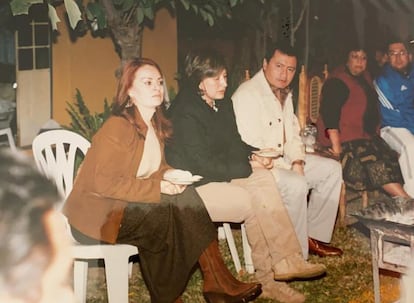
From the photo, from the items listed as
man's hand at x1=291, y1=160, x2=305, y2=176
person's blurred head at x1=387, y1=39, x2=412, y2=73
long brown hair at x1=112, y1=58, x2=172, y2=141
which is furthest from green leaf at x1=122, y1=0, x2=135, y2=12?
person's blurred head at x1=387, y1=39, x2=412, y2=73

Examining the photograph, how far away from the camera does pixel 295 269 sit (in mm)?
2018

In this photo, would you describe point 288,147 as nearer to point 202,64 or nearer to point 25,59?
point 202,64

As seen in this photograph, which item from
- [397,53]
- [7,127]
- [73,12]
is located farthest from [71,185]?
[397,53]

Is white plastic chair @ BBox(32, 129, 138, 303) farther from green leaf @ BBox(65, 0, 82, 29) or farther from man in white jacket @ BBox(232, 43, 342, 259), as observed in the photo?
man in white jacket @ BBox(232, 43, 342, 259)

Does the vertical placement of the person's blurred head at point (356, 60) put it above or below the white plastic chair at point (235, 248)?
above

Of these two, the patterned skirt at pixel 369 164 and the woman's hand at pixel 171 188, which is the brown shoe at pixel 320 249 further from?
the woman's hand at pixel 171 188

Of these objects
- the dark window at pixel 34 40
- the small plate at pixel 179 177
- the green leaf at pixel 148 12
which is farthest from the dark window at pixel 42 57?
the small plate at pixel 179 177

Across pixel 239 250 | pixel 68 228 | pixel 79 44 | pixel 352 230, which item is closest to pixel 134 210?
pixel 68 228

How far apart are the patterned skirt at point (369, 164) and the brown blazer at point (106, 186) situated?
526 mm

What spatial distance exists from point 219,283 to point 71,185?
1.47 feet

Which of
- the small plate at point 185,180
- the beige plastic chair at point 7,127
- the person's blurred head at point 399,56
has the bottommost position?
the small plate at point 185,180

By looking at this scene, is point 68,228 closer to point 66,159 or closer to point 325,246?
point 66,159

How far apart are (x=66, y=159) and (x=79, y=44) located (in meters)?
0.28

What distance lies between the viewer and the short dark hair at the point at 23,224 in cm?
185
